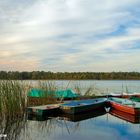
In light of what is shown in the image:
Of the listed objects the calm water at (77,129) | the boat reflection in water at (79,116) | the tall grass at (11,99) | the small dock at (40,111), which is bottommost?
the calm water at (77,129)

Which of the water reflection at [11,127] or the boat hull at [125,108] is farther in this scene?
the boat hull at [125,108]

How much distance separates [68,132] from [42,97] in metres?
6.06

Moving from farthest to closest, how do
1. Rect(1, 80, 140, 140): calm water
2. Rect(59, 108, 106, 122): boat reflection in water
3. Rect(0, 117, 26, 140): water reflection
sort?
Rect(59, 108, 106, 122): boat reflection in water, Rect(1, 80, 140, 140): calm water, Rect(0, 117, 26, 140): water reflection

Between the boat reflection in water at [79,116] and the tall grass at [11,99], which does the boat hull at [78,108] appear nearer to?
the boat reflection in water at [79,116]

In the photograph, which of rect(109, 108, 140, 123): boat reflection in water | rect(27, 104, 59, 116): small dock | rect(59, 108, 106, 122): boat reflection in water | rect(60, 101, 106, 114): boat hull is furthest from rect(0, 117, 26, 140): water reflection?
rect(109, 108, 140, 123): boat reflection in water

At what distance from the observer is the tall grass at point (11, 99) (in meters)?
11.8

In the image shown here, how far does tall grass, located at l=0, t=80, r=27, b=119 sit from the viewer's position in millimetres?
11789

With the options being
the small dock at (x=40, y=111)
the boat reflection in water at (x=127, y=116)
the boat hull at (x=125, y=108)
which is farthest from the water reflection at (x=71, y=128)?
the boat hull at (x=125, y=108)

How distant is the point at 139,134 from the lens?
10.1 meters

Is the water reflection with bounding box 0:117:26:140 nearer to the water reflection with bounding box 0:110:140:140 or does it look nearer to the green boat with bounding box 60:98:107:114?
the water reflection with bounding box 0:110:140:140

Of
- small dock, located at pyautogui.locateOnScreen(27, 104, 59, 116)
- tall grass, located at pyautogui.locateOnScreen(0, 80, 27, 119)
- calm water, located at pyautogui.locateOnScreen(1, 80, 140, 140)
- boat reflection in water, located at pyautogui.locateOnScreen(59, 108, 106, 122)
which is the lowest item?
calm water, located at pyautogui.locateOnScreen(1, 80, 140, 140)

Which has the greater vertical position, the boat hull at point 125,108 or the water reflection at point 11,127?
the boat hull at point 125,108

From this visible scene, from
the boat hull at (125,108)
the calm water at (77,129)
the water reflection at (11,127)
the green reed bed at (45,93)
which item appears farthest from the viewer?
the green reed bed at (45,93)

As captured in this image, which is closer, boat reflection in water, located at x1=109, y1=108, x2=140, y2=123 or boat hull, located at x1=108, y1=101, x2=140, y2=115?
boat reflection in water, located at x1=109, y1=108, x2=140, y2=123
